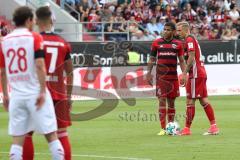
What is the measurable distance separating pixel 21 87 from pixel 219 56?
22275mm

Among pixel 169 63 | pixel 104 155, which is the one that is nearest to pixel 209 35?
pixel 169 63

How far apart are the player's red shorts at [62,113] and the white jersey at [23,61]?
1.22 m

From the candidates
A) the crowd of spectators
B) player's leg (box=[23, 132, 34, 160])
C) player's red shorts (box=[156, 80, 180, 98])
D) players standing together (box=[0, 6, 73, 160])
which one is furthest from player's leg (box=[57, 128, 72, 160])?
the crowd of spectators

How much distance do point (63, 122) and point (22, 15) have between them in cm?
186

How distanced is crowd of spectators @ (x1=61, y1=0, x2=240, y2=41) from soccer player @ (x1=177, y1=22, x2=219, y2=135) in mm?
15809

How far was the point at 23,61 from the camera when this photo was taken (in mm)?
9461

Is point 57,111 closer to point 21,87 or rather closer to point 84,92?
point 21,87

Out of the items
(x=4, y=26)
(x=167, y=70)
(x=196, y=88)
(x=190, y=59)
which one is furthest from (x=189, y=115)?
(x=4, y=26)

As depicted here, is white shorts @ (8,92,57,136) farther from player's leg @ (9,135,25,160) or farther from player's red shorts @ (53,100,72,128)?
player's red shorts @ (53,100,72,128)

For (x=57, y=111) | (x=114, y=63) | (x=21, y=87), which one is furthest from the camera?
(x=114, y=63)

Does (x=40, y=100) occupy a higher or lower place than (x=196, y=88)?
higher

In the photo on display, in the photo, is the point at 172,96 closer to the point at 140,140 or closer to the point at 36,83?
the point at 140,140

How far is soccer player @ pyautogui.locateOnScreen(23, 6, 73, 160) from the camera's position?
1052 cm

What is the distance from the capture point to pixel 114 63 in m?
29.5
